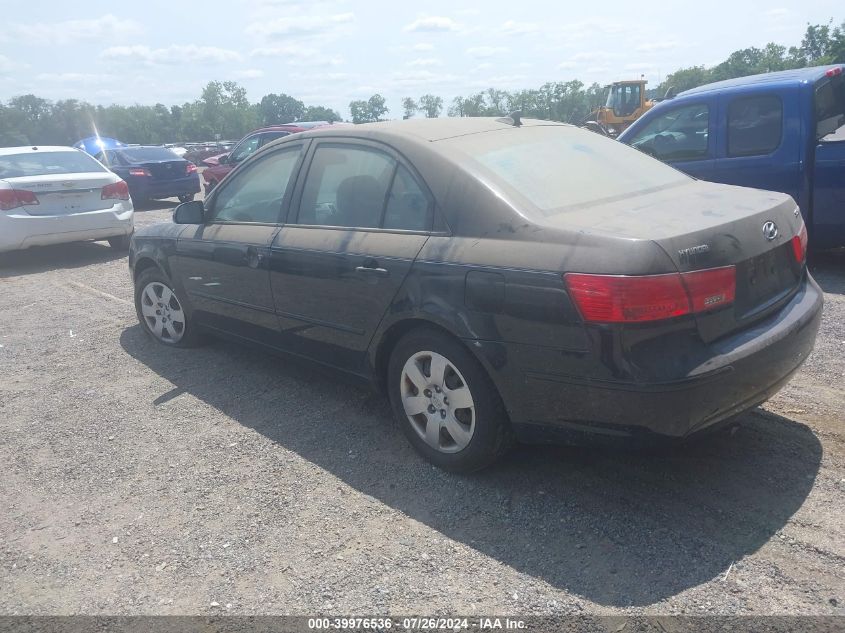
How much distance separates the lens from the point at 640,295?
2.69 m

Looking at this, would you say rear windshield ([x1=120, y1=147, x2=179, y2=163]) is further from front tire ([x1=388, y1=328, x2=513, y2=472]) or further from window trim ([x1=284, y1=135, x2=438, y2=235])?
front tire ([x1=388, y1=328, x2=513, y2=472])

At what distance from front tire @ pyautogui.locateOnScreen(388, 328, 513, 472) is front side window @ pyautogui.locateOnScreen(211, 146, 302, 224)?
1448 millimetres

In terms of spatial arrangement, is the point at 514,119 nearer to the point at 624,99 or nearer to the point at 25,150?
the point at 25,150

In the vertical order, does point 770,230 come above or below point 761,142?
below

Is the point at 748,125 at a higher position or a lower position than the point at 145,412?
higher

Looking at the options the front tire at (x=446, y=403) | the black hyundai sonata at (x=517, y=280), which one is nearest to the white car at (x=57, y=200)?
the black hyundai sonata at (x=517, y=280)

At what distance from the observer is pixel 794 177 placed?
248 inches

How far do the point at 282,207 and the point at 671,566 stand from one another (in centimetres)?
291

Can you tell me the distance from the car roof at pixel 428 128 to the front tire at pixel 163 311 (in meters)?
1.88

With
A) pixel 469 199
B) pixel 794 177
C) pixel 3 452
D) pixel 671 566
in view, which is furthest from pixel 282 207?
pixel 794 177

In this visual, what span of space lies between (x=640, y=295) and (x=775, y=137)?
468 cm

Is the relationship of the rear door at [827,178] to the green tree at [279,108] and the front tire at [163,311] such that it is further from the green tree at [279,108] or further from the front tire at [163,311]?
the green tree at [279,108]

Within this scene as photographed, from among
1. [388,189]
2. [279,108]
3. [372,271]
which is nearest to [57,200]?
[388,189]

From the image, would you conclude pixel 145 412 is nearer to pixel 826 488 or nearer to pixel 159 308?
pixel 159 308
